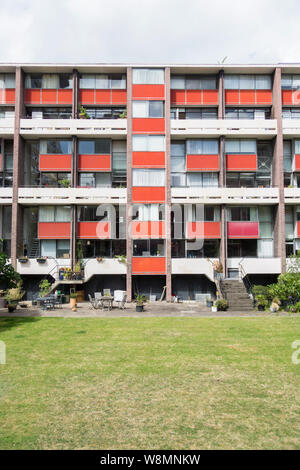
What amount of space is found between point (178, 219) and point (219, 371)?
18.5 m

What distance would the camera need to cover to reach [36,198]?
28125mm

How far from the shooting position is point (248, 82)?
96.9ft

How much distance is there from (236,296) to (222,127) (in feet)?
46.1

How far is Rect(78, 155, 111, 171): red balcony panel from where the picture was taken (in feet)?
94.5

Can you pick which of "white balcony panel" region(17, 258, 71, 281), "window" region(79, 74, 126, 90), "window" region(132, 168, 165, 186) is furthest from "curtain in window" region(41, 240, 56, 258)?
"window" region(79, 74, 126, 90)

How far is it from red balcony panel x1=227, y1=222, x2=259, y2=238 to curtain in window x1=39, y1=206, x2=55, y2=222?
1499 cm

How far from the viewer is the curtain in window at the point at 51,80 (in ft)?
96.8

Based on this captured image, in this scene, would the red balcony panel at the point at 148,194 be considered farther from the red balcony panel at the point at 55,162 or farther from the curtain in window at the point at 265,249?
the curtain in window at the point at 265,249

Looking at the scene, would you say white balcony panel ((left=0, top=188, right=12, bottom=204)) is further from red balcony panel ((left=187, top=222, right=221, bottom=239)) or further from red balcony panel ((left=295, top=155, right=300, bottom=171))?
red balcony panel ((left=295, top=155, right=300, bottom=171))

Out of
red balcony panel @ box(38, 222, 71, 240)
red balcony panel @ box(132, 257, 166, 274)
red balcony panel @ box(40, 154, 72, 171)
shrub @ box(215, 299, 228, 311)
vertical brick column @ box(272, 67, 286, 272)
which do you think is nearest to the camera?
shrub @ box(215, 299, 228, 311)

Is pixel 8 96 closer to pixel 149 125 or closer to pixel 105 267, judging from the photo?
pixel 149 125

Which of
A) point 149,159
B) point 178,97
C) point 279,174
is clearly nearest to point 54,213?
point 149,159
